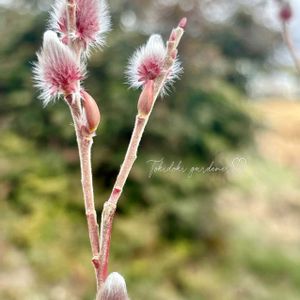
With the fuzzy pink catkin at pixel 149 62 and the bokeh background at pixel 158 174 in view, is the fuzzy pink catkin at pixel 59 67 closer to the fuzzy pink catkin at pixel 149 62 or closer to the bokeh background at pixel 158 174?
the fuzzy pink catkin at pixel 149 62

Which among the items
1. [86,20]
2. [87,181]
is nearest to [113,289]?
[87,181]

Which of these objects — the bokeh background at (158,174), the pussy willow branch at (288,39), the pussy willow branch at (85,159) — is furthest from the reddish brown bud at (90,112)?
the bokeh background at (158,174)

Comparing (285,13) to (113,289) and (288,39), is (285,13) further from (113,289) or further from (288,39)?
(113,289)

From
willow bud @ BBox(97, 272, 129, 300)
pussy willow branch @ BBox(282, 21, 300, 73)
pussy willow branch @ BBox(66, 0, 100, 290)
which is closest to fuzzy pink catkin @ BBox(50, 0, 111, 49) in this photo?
pussy willow branch @ BBox(66, 0, 100, 290)

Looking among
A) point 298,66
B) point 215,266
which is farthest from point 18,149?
point 298,66

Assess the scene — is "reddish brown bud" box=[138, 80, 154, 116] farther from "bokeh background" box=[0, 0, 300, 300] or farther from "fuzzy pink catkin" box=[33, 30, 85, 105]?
"bokeh background" box=[0, 0, 300, 300]

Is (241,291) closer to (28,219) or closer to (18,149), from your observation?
(28,219)

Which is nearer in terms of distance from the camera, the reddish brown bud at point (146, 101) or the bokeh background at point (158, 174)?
the reddish brown bud at point (146, 101)
